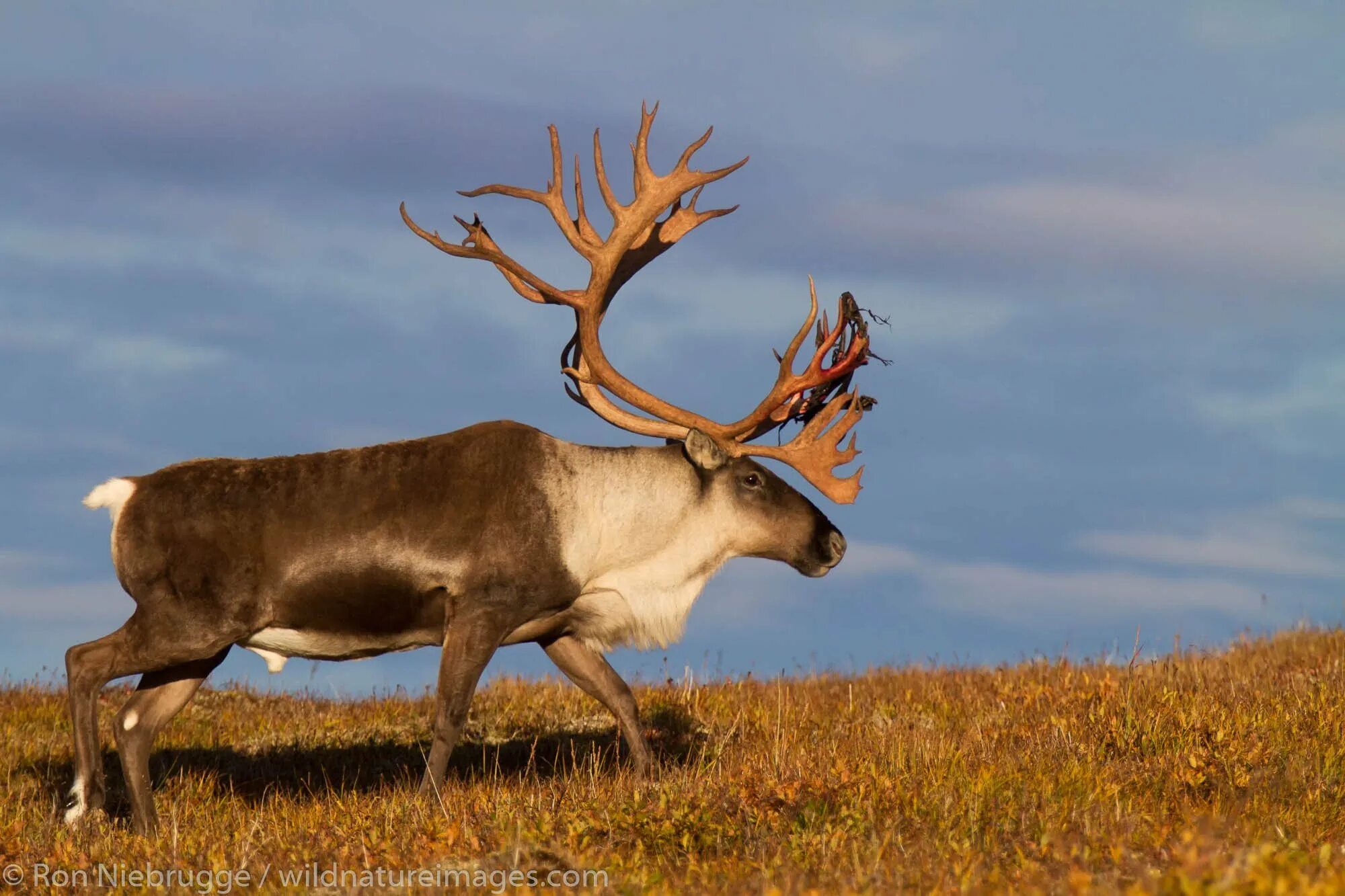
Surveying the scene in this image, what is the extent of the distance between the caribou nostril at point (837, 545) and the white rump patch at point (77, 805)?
4.97 metres

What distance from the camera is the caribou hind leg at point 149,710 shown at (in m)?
9.12

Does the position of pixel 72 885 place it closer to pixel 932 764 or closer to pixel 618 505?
pixel 618 505

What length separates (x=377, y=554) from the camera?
8.80 metres

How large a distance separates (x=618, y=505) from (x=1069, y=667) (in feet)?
21.7

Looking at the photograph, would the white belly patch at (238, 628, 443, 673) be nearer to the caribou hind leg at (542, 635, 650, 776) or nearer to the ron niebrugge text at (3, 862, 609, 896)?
the caribou hind leg at (542, 635, 650, 776)

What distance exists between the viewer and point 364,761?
37.8ft

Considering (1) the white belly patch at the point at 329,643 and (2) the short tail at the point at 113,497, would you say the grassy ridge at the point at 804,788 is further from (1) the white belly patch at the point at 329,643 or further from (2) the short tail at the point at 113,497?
(2) the short tail at the point at 113,497

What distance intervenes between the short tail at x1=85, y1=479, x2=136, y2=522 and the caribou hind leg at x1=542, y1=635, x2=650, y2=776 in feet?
9.24

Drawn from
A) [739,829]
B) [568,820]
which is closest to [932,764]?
[739,829]

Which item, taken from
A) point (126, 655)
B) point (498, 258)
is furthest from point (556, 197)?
point (126, 655)

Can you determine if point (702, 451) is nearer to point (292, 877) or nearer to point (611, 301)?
point (611, 301)

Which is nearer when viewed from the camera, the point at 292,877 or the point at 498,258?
the point at 292,877

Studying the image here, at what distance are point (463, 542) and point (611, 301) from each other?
2309mm

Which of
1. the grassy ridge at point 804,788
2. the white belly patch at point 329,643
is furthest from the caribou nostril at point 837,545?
the white belly patch at point 329,643
